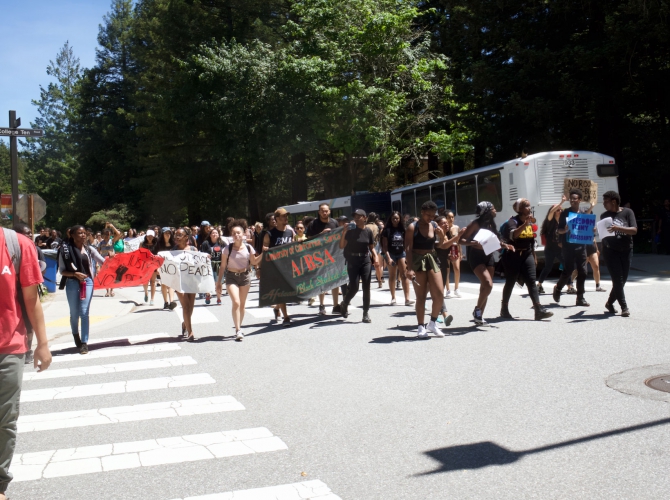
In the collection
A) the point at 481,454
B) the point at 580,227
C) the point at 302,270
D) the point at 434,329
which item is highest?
the point at 580,227

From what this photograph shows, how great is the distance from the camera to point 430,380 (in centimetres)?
721

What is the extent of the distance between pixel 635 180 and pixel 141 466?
27.6m

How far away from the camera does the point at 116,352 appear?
1030 cm

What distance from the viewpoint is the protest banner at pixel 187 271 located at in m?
10.9

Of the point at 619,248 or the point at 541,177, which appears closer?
the point at 619,248

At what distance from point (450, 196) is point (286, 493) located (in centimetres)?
2020

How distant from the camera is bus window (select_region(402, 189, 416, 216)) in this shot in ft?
88.6

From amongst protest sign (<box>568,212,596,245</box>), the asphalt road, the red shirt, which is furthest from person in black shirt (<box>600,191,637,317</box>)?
the red shirt

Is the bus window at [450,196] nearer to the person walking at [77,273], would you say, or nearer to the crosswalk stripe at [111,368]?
the person walking at [77,273]

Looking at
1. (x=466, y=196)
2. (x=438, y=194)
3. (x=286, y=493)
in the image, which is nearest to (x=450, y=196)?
(x=438, y=194)

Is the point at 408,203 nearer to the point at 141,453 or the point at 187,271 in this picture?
the point at 187,271

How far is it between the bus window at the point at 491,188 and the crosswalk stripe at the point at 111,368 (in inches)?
516

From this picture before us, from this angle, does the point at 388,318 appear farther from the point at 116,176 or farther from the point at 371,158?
the point at 116,176

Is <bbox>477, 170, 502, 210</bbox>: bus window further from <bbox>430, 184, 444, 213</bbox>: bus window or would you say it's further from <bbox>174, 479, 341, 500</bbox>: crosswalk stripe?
<bbox>174, 479, 341, 500</bbox>: crosswalk stripe
